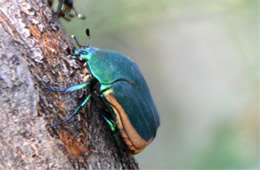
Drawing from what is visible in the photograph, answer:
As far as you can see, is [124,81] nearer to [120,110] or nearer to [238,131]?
A: [120,110]

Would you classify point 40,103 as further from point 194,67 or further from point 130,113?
point 194,67

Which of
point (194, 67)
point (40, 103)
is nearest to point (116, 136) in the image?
point (40, 103)

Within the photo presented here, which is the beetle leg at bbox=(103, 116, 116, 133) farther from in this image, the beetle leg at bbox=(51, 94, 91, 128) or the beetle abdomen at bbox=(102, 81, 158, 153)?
the beetle leg at bbox=(51, 94, 91, 128)

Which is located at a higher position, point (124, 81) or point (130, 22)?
point (130, 22)

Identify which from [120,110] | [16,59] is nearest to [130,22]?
[120,110]

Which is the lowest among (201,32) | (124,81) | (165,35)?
(124,81)

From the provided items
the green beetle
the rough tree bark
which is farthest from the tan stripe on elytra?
the rough tree bark

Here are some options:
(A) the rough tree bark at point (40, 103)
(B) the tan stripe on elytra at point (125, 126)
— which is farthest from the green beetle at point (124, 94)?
(A) the rough tree bark at point (40, 103)
